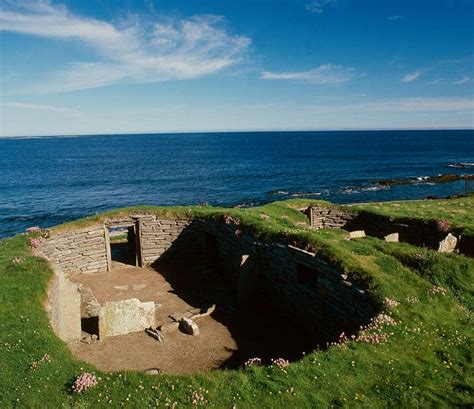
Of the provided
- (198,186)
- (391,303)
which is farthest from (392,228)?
(198,186)

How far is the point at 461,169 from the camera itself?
3693 inches

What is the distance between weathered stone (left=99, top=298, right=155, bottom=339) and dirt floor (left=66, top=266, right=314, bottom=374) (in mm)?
376

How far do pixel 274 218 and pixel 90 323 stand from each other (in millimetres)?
11891

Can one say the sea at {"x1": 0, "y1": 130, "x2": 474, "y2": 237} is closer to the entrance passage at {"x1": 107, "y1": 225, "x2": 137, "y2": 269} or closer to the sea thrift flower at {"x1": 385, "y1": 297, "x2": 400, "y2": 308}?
the entrance passage at {"x1": 107, "y1": 225, "x2": 137, "y2": 269}

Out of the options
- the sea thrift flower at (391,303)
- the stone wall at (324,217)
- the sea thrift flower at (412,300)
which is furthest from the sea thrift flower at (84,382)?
the stone wall at (324,217)

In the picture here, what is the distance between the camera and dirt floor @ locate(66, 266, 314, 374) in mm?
15172

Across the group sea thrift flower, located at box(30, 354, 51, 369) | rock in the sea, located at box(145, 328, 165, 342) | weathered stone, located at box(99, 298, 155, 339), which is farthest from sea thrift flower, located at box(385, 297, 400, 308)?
sea thrift flower, located at box(30, 354, 51, 369)

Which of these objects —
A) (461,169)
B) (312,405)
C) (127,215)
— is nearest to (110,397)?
(312,405)

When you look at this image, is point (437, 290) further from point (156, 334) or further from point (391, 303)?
point (156, 334)

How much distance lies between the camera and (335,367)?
10.6 meters

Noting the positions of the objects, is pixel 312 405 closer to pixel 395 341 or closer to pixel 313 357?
pixel 313 357

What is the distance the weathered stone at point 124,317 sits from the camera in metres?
16.7

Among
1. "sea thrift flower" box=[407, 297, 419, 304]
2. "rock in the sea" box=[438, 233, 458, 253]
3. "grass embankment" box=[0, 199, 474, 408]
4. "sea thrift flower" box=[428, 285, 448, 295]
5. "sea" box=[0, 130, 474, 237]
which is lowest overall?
"sea" box=[0, 130, 474, 237]

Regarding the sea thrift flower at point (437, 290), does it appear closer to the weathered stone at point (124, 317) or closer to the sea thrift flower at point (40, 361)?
the weathered stone at point (124, 317)
